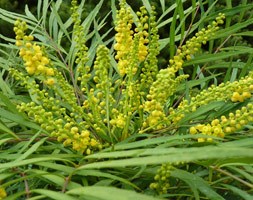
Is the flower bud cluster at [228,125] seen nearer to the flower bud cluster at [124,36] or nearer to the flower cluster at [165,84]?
the flower cluster at [165,84]

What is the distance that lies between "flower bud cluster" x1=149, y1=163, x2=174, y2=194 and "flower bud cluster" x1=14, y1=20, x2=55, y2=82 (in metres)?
0.20

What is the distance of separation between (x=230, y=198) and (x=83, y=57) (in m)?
0.28

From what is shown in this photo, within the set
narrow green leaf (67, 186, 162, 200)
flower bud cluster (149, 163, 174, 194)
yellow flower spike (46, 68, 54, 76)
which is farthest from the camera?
yellow flower spike (46, 68, 54, 76)

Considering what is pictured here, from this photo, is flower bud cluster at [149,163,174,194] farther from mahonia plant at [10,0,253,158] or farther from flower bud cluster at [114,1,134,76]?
flower bud cluster at [114,1,134,76]

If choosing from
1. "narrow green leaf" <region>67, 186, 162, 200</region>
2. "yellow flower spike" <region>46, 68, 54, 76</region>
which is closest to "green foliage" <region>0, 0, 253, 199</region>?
"yellow flower spike" <region>46, 68, 54, 76</region>

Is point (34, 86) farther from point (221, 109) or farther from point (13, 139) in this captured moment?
point (221, 109)

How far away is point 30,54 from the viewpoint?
0.63 metres

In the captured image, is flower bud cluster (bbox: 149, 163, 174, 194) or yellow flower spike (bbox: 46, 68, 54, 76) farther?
yellow flower spike (bbox: 46, 68, 54, 76)

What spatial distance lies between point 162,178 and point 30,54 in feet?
0.75

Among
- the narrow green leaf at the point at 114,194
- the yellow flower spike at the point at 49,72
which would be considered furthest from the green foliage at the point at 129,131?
the narrow green leaf at the point at 114,194

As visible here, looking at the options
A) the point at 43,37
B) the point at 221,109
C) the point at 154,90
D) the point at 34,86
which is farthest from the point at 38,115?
the point at 43,37

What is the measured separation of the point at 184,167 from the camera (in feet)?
2.13

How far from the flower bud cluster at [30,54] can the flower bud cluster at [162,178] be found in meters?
0.20

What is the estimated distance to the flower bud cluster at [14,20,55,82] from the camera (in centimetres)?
62
